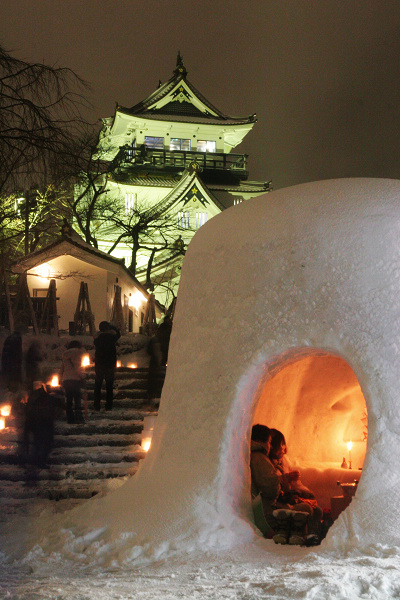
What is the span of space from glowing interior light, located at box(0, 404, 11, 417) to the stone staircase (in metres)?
0.26

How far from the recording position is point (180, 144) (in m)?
34.7

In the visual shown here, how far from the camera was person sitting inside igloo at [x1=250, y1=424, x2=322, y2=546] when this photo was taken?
581cm

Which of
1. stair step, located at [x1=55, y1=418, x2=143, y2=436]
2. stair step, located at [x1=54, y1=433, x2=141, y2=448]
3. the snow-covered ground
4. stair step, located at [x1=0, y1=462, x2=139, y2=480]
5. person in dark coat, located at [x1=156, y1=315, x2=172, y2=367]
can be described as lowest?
the snow-covered ground

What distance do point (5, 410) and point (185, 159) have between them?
76.7 ft

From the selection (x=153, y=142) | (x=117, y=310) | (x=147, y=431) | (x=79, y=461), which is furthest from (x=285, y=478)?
(x=153, y=142)

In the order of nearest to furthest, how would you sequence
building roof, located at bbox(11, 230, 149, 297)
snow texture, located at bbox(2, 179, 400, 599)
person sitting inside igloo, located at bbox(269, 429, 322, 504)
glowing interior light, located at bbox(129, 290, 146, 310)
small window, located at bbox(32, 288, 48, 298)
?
snow texture, located at bbox(2, 179, 400, 599) < person sitting inside igloo, located at bbox(269, 429, 322, 504) < building roof, located at bbox(11, 230, 149, 297) < small window, located at bbox(32, 288, 48, 298) < glowing interior light, located at bbox(129, 290, 146, 310)

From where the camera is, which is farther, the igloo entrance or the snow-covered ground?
the igloo entrance

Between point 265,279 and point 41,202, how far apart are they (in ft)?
56.0

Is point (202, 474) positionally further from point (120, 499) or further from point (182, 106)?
point (182, 106)

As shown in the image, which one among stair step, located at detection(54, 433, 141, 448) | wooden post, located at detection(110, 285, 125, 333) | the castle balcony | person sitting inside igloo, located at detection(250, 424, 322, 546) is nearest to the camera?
person sitting inside igloo, located at detection(250, 424, 322, 546)

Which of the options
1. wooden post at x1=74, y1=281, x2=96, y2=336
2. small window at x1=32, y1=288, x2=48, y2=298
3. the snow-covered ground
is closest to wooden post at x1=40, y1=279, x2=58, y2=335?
wooden post at x1=74, y1=281, x2=96, y2=336

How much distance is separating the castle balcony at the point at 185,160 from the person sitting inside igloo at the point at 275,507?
24.3 metres

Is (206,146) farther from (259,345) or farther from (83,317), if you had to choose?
(259,345)

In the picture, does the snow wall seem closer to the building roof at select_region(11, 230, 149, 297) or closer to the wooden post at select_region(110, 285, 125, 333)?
the wooden post at select_region(110, 285, 125, 333)
